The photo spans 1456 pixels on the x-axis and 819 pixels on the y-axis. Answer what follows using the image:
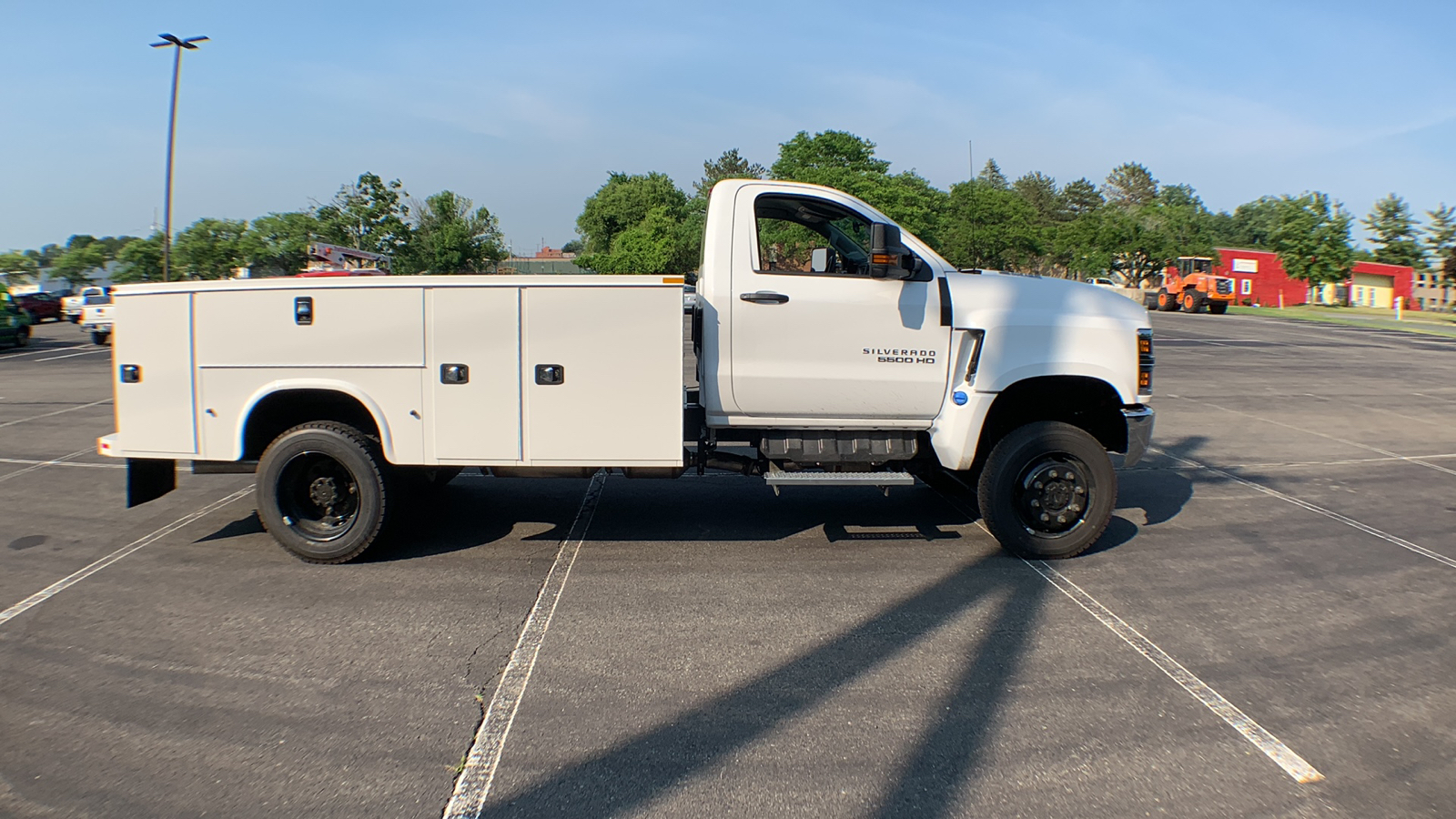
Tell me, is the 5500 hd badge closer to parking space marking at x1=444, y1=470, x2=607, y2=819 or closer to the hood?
the hood

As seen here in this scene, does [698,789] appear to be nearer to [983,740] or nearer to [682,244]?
[983,740]

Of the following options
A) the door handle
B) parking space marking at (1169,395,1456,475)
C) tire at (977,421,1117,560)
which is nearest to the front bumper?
tire at (977,421,1117,560)

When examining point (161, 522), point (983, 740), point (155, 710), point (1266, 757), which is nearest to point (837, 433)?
point (983, 740)

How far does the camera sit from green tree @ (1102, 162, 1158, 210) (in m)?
120

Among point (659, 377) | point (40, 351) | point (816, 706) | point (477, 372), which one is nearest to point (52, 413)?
point (477, 372)

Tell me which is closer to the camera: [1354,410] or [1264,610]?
[1264,610]

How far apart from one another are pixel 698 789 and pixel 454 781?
2.99 ft

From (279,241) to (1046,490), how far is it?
49826 mm


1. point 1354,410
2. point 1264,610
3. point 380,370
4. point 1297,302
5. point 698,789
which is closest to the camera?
point 698,789

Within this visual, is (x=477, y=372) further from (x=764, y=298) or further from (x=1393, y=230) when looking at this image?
(x=1393, y=230)

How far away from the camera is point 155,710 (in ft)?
13.4

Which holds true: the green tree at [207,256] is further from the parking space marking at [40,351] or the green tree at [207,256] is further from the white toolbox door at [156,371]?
the white toolbox door at [156,371]

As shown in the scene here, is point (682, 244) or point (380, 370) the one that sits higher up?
point (682, 244)

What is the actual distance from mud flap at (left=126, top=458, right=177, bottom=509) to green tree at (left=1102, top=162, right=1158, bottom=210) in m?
127
